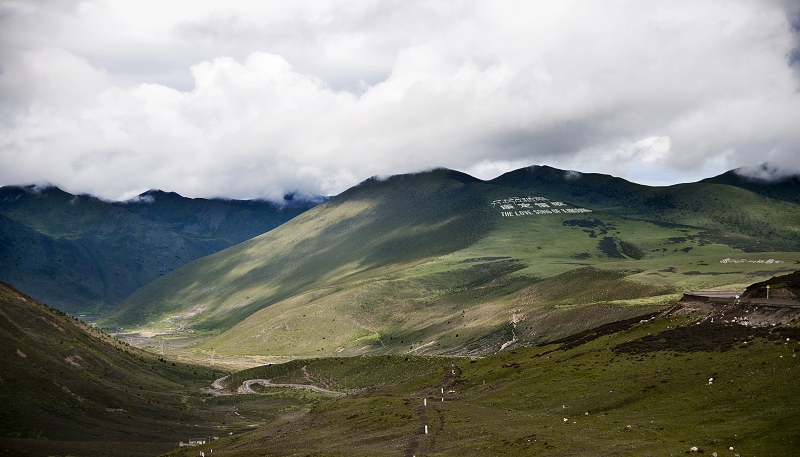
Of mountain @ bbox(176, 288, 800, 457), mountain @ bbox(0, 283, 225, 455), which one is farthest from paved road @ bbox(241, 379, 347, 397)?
mountain @ bbox(176, 288, 800, 457)

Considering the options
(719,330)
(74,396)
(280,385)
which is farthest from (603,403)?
(280,385)

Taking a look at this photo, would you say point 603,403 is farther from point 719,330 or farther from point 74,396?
point 74,396

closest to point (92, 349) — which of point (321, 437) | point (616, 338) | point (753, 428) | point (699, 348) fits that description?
Answer: point (321, 437)

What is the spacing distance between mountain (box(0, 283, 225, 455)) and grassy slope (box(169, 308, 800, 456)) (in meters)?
21.9

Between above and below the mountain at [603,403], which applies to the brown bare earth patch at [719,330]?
above

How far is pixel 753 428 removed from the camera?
55.9 m

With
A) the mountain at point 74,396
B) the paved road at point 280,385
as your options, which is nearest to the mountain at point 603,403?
the mountain at point 74,396

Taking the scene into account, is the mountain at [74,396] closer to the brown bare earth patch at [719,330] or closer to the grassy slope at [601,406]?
the grassy slope at [601,406]

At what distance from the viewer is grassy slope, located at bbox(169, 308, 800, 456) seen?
60.0 meters

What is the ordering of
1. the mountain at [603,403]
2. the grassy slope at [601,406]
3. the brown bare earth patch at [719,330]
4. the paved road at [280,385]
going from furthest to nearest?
the paved road at [280,385] < the brown bare earth patch at [719,330] < the mountain at [603,403] < the grassy slope at [601,406]

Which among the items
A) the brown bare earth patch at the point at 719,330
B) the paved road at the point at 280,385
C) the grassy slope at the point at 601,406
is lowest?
the paved road at the point at 280,385

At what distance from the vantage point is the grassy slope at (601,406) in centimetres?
5997

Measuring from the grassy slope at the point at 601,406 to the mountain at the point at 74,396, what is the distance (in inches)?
863

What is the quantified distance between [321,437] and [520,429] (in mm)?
33184
